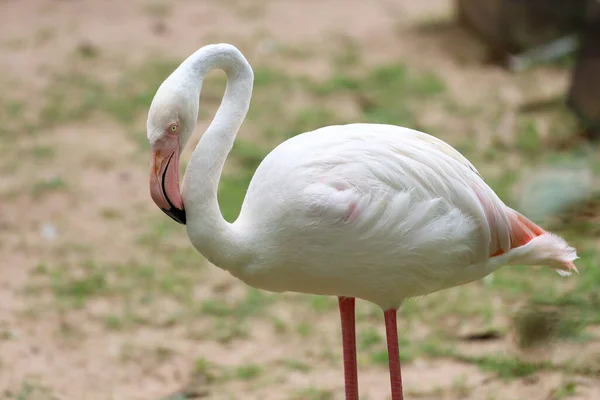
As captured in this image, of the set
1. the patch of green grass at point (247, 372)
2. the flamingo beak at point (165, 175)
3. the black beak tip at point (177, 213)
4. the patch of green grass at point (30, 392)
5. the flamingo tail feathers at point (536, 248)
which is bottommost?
the patch of green grass at point (30, 392)

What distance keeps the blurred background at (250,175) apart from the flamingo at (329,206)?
57 cm

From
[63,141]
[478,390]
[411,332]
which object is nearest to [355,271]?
[478,390]

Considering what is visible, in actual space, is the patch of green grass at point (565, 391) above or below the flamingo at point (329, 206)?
below

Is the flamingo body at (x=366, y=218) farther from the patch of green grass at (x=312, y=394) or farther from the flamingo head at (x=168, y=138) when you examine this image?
Answer: the patch of green grass at (x=312, y=394)

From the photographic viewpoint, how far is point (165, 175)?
3072mm

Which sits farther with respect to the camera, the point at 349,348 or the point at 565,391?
the point at 565,391

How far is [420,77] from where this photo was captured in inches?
324

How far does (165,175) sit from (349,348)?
114 centimetres

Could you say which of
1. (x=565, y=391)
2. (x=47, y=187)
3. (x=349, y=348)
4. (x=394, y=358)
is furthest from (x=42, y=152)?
(x=565, y=391)

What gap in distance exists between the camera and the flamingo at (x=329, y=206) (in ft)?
10.1

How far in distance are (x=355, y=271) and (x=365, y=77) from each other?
5286mm

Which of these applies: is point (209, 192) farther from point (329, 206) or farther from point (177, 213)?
point (329, 206)

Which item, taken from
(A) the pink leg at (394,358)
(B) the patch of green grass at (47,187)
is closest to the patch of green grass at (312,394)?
(A) the pink leg at (394,358)

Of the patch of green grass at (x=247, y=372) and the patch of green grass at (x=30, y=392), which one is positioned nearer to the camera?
the patch of green grass at (x=30, y=392)
